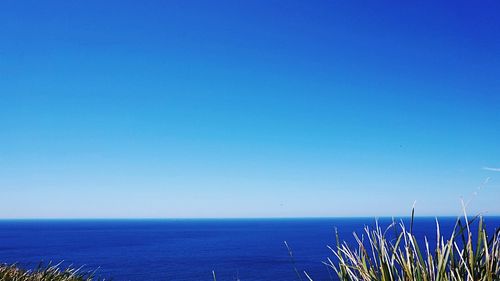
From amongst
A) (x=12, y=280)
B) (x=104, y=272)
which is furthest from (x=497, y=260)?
(x=104, y=272)

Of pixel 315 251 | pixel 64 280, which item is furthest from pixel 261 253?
pixel 64 280

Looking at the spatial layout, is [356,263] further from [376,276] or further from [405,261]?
[405,261]

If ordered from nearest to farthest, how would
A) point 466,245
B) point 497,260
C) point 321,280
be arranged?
point 497,260 < point 466,245 < point 321,280

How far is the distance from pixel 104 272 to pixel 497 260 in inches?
3270

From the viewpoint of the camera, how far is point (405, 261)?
3.07 m

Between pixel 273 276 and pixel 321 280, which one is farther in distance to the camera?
pixel 273 276

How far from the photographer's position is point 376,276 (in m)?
3.22

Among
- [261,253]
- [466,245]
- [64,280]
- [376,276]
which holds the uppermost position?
[466,245]

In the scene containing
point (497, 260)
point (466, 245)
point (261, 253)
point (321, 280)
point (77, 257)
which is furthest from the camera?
point (261, 253)

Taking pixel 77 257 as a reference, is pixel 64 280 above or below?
above

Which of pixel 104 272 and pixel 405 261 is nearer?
pixel 405 261

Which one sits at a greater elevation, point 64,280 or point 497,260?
point 497,260

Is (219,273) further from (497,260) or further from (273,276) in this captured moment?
(497,260)

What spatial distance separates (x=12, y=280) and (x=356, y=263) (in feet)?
21.6
